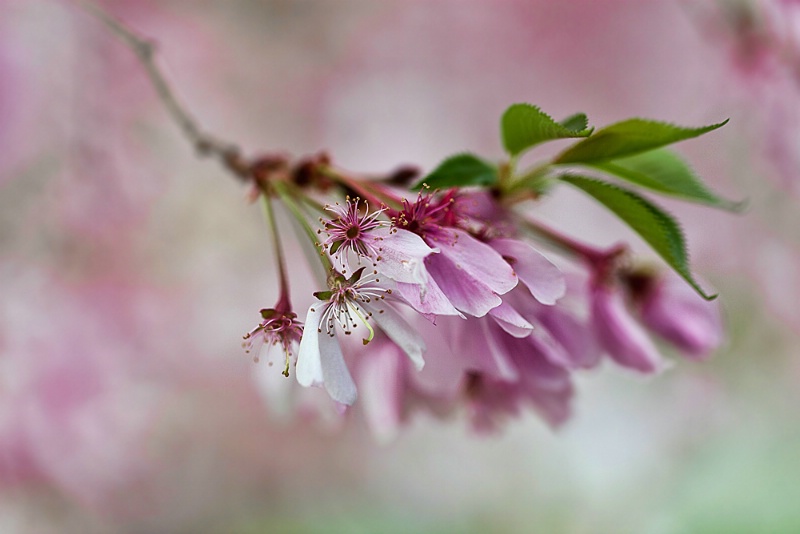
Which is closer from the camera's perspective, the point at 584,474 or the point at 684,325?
the point at 684,325

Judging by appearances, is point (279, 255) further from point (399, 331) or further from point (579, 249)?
point (579, 249)

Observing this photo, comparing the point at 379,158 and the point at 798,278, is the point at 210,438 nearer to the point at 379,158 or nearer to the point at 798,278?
the point at 379,158

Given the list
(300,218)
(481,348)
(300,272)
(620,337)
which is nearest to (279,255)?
(300,218)

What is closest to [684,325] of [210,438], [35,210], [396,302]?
[396,302]

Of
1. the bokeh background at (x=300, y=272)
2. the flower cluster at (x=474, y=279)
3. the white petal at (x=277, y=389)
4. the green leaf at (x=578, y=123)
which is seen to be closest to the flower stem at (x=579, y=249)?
the flower cluster at (x=474, y=279)

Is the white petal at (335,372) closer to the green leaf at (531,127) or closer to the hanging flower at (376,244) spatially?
the hanging flower at (376,244)

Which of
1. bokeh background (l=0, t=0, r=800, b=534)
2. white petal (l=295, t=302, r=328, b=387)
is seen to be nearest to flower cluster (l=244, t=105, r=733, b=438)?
white petal (l=295, t=302, r=328, b=387)
